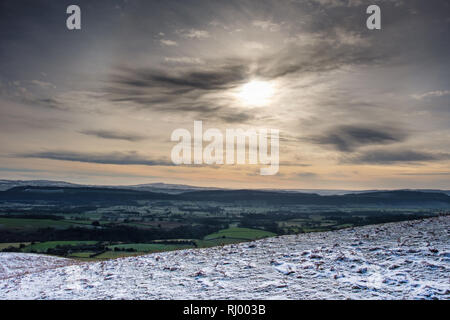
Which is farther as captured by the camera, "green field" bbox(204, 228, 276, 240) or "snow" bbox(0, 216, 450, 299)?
"green field" bbox(204, 228, 276, 240)

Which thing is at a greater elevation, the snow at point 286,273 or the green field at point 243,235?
the snow at point 286,273

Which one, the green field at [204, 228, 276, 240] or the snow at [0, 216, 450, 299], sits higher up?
the snow at [0, 216, 450, 299]

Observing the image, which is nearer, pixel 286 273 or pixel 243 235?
pixel 286 273

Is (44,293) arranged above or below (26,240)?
above

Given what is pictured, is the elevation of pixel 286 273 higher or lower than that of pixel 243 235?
higher

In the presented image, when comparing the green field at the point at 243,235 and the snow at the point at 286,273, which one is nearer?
the snow at the point at 286,273
